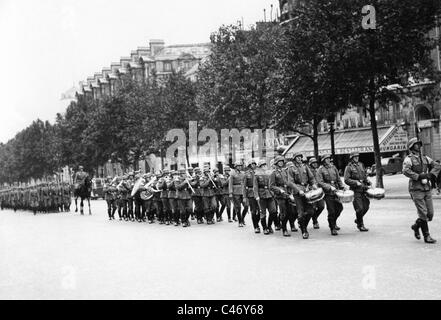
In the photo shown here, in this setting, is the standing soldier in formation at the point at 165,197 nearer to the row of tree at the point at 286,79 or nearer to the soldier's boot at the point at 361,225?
the soldier's boot at the point at 361,225

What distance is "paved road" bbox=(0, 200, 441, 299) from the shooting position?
8.27 meters

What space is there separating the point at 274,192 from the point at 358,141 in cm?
3697

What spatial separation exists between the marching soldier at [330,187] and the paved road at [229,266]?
49 centimetres

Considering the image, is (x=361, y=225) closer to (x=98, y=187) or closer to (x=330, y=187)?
(x=330, y=187)

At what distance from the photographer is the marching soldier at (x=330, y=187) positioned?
14250mm

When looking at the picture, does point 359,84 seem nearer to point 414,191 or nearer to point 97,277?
point 414,191

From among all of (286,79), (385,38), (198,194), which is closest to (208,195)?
(198,194)

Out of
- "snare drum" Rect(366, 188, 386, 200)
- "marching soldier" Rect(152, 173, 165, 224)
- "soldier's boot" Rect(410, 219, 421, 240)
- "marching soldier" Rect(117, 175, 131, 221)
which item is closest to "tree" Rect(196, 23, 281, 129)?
"marching soldier" Rect(117, 175, 131, 221)

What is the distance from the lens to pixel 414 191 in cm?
1196

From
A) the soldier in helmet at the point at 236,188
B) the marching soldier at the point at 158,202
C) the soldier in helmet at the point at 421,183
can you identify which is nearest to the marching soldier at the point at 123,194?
the marching soldier at the point at 158,202
